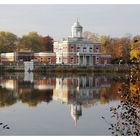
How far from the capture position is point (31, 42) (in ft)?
78.1

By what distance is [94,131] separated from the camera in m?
5.29

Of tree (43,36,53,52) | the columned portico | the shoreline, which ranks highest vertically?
tree (43,36,53,52)

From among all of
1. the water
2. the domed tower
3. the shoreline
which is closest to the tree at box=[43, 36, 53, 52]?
the domed tower

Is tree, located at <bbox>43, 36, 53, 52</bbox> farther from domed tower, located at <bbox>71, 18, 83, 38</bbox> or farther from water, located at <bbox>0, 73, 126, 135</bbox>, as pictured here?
water, located at <bbox>0, 73, 126, 135</bbox>

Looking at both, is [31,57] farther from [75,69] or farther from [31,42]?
[75,69]

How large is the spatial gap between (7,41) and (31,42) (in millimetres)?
1257

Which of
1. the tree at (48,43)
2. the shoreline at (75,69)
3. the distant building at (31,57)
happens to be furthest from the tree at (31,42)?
the shoreline at (75,69)

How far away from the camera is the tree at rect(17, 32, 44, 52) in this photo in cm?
2322

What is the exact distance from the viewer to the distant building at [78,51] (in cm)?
2361

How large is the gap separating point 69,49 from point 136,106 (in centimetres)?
2110

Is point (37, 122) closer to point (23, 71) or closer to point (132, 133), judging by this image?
point (132, 133)

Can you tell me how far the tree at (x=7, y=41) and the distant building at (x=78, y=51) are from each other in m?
2.27
